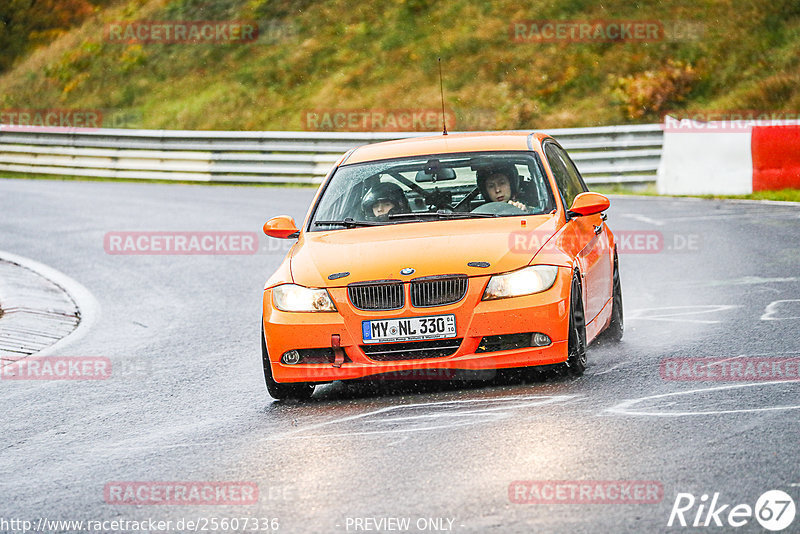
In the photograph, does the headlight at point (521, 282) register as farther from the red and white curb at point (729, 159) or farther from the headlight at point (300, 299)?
the red and white curb at point (729, 159)

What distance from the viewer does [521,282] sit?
7.49 metres

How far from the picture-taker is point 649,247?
15.1 metres

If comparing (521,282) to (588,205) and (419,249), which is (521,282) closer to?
(419,249)

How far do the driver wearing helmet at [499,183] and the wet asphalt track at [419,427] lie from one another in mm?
1302

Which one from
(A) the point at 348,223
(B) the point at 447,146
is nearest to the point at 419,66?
(B) the point at 447,146

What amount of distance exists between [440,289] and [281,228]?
6.13 feet

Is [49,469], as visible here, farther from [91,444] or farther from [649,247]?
[649,247]

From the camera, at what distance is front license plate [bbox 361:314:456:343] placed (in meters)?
7.41

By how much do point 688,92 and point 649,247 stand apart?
17.0m

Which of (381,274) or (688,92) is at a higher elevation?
(381,274)

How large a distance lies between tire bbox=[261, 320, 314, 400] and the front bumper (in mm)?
202

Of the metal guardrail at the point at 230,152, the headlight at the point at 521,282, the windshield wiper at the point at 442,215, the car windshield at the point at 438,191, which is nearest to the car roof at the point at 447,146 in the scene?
the car windshield at the point at 438,191

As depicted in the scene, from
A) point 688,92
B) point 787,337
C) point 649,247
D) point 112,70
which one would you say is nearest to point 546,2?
point 688,92

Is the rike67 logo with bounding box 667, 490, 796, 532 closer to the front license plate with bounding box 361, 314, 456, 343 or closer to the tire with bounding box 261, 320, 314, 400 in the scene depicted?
the front license plate with bounding box 361, 314, 456, 343
